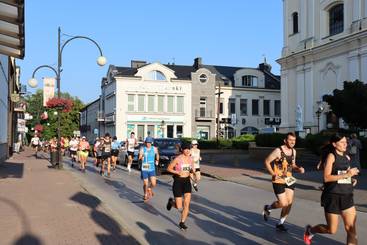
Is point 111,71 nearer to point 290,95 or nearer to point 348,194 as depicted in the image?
point 290,95

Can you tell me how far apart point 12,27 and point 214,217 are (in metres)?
5.83

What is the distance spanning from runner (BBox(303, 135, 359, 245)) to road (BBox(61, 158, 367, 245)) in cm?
154

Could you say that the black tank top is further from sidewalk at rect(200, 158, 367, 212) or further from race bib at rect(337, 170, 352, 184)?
sidewalk at rect(200, 158, 367, 212)

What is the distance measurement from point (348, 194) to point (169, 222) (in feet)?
14.8

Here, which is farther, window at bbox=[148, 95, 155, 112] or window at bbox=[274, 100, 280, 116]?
window at bbox=[274, 100, 280, 116]

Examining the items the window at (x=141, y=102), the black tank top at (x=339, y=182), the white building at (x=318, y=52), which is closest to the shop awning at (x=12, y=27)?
the black tank top at (x=339, y=182)

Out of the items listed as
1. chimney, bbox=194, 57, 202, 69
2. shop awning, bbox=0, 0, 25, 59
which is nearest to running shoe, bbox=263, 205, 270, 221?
shop awning, bbox=0, 0, 25, 59

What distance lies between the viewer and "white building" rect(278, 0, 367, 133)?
43.8 m

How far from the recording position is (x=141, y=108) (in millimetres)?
71000

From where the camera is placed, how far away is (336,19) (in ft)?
159

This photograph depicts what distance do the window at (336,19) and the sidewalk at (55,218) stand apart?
36769 mm

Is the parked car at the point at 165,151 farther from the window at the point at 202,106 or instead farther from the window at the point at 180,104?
the window at the point at 202,106

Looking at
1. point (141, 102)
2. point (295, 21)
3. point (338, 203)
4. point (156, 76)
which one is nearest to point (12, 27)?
point (338, 203)

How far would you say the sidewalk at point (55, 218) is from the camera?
28.0 feet
